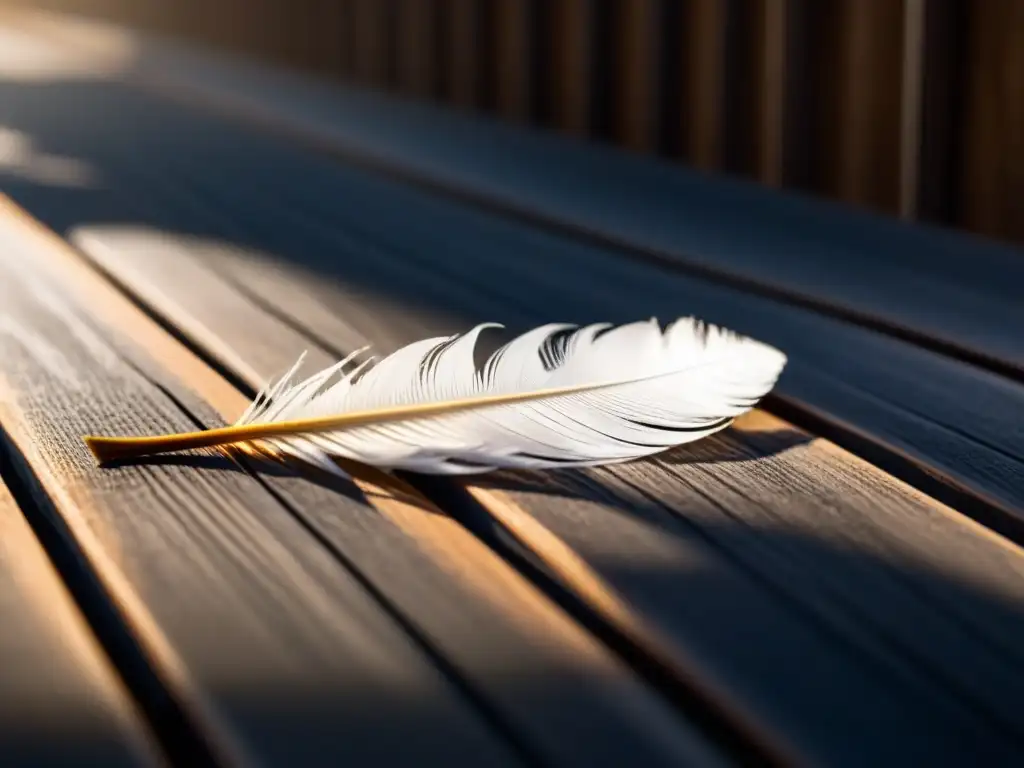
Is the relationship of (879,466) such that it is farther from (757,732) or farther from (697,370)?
(757,732)

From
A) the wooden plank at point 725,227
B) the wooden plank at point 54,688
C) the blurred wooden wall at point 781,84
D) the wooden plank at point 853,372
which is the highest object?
the blurred wooden wall at point 781,84

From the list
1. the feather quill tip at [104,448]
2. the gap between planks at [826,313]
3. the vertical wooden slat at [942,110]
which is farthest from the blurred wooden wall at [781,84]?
the feather quill tip at [104,448]

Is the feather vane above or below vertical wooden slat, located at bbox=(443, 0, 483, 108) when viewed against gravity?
below

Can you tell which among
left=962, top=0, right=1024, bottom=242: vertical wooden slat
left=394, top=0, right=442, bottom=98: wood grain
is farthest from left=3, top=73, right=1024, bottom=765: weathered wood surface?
left=394, top=0, right=442, bottom=98: wood grain

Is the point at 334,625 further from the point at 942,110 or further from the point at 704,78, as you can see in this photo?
the point at 704,78

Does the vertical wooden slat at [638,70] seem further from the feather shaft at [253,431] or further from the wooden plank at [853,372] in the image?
the feather shaft at [253,431]

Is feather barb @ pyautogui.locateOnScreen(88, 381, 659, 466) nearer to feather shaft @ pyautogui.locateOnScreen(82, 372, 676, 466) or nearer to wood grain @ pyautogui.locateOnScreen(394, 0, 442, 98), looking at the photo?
feather shaft @ pyautogui.locateOnScreen(82, 372, 676, 466)
